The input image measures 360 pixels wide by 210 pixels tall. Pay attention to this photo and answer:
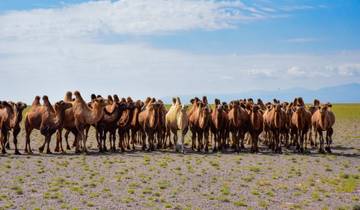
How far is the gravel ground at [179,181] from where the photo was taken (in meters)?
14.0

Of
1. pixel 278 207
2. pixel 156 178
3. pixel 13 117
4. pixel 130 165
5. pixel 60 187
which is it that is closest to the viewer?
pixel 278 207

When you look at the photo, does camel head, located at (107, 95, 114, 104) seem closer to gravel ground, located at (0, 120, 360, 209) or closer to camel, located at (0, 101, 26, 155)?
gravel ground, located at (0, 120, 360, 209)

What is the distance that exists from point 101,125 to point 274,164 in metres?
8.83

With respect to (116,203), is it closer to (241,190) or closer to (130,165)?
(241,190)

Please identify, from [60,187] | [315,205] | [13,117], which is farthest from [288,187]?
[13,117]

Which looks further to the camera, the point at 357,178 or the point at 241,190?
the point at 357,178

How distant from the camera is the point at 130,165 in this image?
20531 mm

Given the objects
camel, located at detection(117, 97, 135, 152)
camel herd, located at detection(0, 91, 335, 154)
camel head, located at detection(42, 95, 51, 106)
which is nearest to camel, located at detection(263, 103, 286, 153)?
camel herd, located at detection(0, 91, 335, 154)

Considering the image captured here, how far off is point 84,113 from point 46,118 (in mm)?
1781

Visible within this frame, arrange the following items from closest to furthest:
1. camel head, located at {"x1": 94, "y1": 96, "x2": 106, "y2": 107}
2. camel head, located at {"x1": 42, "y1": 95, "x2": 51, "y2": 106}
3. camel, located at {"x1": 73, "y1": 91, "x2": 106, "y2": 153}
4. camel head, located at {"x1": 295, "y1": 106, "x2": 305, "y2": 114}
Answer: camel, located at {"x1": 73, "y1": 91, "x2": 106, "y2": 153} → camel head, located at {"x1": 42, "y1": 95, "x2": 51, "y2": 106} → camel head, located at {"x1": 94, "y1": 96, "x2": 106, "y2": 107} → camel head, located at {"x1": 295, "y1": 106, "x2": 305, "y2": 114}

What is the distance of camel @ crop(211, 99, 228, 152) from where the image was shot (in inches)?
992

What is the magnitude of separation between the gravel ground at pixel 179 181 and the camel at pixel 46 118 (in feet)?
3.65

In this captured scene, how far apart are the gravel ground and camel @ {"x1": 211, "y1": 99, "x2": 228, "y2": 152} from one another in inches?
67.2

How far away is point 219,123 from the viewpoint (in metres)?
25.2
